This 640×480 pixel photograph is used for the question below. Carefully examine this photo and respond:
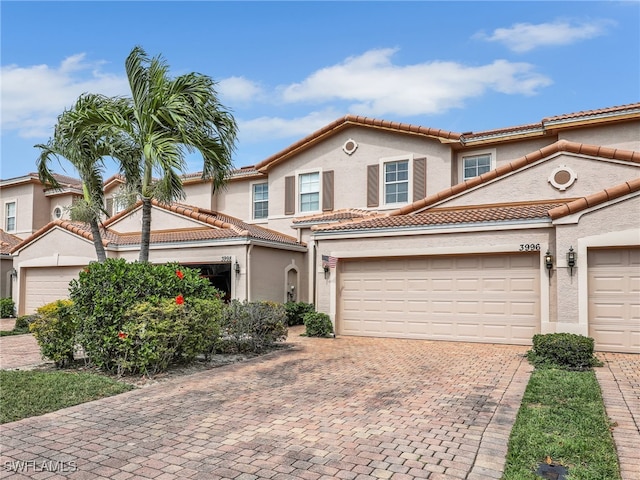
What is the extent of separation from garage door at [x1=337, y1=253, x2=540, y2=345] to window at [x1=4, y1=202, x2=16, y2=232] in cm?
2385

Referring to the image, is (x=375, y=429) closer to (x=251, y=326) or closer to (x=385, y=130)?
(x=251, y=326)

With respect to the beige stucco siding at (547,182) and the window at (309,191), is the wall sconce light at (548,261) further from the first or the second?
the window at (309,191)

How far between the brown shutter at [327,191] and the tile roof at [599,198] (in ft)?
33.0

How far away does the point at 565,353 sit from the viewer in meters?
9.79

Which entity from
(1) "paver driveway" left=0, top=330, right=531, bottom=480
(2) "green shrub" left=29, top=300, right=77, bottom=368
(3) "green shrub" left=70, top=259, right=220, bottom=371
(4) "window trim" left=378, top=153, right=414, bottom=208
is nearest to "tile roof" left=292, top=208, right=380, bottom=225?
(4) "window trim" left=378, top=153, right=414, bottom=208

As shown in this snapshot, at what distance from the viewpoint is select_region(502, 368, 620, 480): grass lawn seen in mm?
4699

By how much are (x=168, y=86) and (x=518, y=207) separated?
10.1 meters

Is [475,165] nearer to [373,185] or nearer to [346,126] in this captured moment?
[373,185]

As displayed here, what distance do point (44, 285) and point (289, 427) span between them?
19621mm

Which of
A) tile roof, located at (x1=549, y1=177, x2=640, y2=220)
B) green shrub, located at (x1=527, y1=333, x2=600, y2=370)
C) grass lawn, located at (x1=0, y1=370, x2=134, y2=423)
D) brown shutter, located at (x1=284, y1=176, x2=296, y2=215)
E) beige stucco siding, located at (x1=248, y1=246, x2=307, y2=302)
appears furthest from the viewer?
Result: brown shutter, located at (x1=284, y1=176, x2=296, y2=215)

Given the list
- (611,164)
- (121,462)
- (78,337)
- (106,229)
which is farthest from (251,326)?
(106,229)

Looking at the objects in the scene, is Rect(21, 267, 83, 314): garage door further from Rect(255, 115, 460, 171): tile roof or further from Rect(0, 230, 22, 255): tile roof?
Rect(255, 115, 460, 171): tile roof

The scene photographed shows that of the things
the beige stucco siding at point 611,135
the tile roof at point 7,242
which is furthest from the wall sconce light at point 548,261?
the tile roof at point 7,242

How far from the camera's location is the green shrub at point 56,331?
958cm
